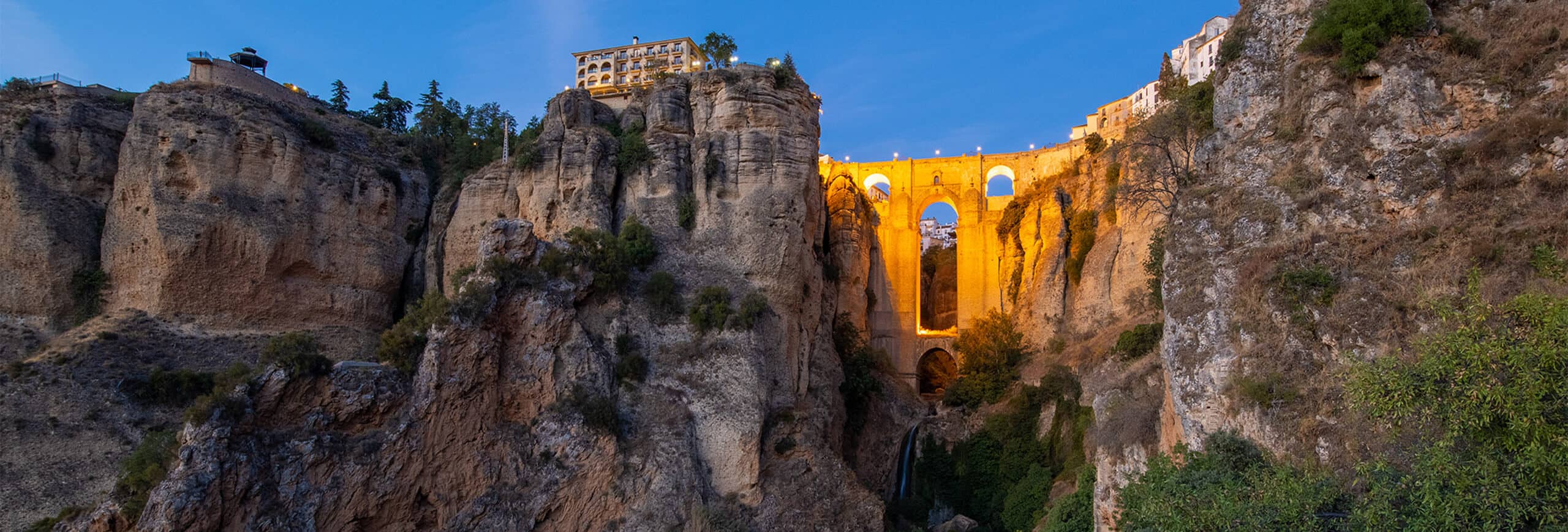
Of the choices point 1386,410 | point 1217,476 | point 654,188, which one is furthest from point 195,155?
point 1386,410

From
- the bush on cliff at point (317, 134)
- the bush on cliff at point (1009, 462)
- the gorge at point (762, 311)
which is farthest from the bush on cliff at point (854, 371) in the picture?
the bush on cliff at point (317, 134)

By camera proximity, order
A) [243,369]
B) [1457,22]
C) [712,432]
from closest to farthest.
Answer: [1457,22] < [243,369] < [712,432]

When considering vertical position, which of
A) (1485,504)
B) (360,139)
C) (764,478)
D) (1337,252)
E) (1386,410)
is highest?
(360,139)

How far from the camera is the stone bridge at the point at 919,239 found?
1737 inches

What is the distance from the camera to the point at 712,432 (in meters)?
26.8

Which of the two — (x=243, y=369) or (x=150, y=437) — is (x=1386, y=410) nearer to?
(x=243, y=369)

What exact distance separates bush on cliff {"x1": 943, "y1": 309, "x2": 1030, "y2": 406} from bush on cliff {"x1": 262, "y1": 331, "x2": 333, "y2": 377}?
77.5 ft

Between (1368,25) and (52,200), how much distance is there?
3673 centimetres

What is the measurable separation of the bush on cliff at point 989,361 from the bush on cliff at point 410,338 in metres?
20.9

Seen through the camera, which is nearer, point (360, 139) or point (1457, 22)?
point (1457, 22)

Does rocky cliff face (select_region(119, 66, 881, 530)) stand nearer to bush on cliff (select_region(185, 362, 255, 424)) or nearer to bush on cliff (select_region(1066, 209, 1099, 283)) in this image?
bush on cliff (select_region(185, 362, 255, 424))

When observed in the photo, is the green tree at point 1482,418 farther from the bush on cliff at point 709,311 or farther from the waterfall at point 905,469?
the waterfall at point 905,469

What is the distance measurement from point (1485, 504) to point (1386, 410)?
1249 mm

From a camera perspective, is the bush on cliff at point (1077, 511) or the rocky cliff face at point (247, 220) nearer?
the bush on cliff at point (1077, 511)
